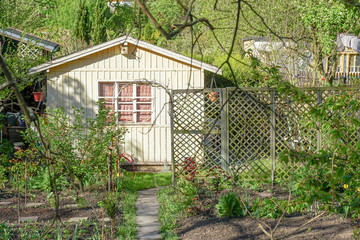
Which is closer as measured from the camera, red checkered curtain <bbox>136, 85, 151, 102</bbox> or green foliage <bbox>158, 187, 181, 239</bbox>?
green foliage <bbox>158, 187, 181, 239</bbox>

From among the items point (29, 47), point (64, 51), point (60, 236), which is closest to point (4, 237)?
point (60, 236)

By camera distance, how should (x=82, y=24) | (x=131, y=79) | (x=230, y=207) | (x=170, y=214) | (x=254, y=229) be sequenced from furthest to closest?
1. (x=82, y=24)
2. (x=131, y=79)
3. (x=170, y=214)
4. (x=230, y=207)
5. (x=254, y=229)

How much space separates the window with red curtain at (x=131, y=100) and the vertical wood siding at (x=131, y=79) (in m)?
0.17

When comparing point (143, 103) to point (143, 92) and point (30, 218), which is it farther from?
point (30, 218)

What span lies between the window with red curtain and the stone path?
2.45 meters

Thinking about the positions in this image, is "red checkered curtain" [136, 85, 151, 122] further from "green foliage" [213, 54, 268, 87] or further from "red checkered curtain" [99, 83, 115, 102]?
"green foliage" [213, 54, 268, 87]

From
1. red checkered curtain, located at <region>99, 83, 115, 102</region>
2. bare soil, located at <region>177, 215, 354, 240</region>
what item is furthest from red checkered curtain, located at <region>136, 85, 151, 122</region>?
bare soil, located at <region>177, 215, 354, 240</region>

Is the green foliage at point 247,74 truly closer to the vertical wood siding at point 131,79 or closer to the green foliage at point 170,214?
the vertical wood siding at point 131,79

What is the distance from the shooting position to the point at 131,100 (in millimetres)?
10914

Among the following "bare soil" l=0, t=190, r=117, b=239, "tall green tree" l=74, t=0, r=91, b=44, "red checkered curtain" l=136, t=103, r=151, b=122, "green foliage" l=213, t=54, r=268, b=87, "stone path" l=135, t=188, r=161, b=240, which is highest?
"tall green tree" l=74, t=0, r=91, b=44

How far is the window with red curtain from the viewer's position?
10.9 m

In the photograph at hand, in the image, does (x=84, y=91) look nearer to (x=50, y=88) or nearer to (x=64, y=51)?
(x=50, y=88)

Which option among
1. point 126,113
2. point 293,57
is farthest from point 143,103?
point 293,57

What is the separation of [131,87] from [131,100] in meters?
0.33
